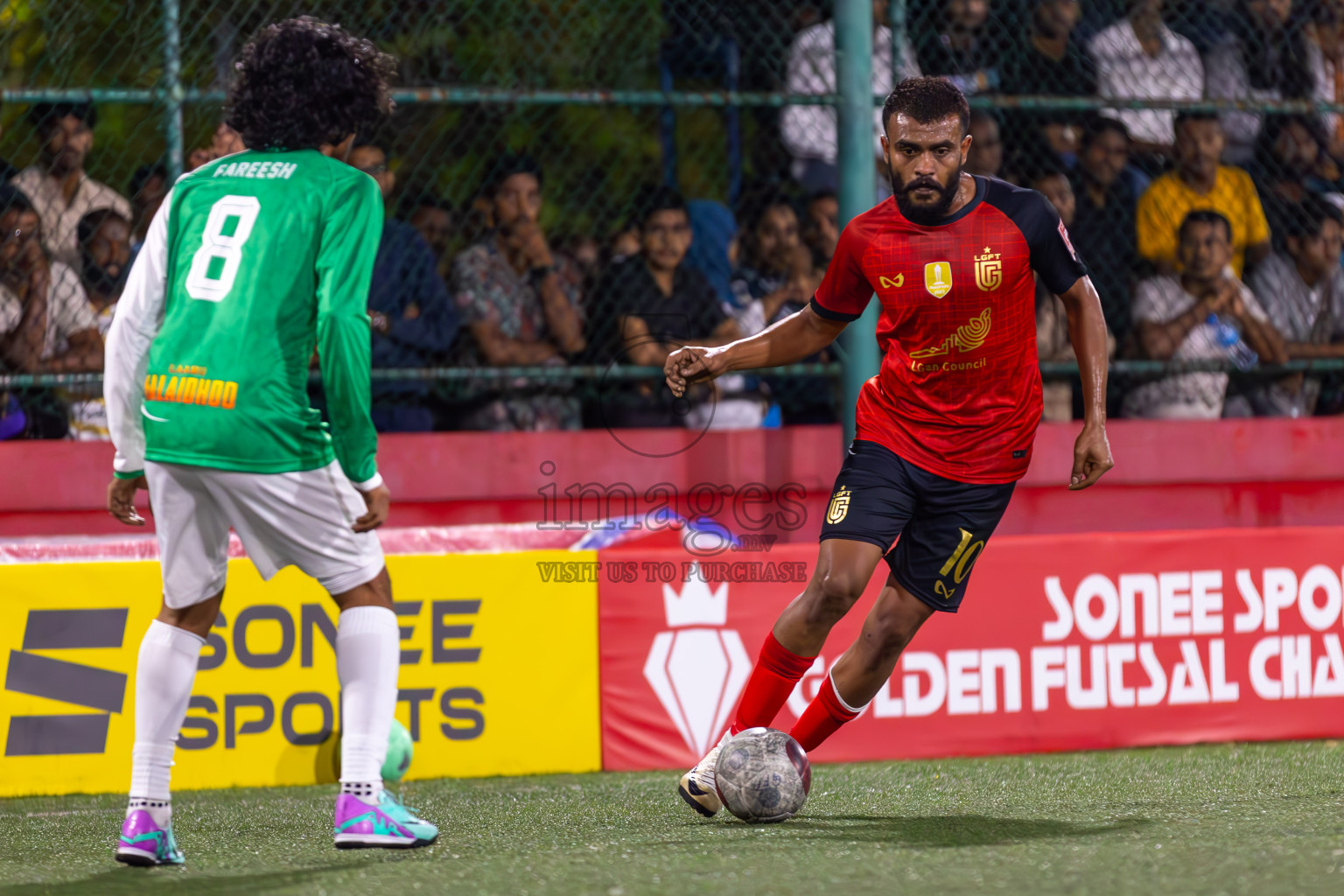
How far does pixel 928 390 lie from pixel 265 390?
184 centimetres

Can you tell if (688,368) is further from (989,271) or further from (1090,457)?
(1090,457)

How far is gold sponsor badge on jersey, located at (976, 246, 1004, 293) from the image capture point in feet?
13.5

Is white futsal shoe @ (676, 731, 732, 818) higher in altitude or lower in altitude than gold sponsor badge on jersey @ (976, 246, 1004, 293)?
lower

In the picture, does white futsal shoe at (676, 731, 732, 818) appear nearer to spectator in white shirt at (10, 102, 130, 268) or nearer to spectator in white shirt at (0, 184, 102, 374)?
spectator in white shirt at (0, 184, 102, 374)

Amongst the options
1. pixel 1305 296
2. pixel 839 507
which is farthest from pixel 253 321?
pixel 1305 296

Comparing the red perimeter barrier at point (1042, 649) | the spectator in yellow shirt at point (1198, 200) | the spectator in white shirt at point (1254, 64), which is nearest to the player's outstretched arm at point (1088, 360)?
the red perimeter barrier at point (1042, 649)

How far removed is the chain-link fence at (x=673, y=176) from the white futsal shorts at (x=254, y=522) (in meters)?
2.75

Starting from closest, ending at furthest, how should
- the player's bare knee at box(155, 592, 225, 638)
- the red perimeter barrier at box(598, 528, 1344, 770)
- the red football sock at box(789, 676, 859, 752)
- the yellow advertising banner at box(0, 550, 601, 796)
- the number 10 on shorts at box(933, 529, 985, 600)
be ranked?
the player's bare knee at box(155, 592, 225, 638), the number 10 on shorts at box(933, 529, 985, 600), the red football sock at box(789, 676, 859, 752), the yellow advertising banner at box(0, 550, 601, 796), the red perimeter barrier at box(598, 528, 1344, 770)

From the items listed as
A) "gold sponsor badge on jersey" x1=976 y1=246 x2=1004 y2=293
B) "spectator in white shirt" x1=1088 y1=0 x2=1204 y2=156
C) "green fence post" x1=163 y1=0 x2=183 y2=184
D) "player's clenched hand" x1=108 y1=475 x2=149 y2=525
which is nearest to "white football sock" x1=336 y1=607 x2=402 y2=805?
"player's clenched hand" x1=108 y1=475 x2=149 y2=525

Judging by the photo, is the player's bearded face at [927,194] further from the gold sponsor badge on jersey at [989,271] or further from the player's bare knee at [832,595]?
the player's bare knee at [832,595]

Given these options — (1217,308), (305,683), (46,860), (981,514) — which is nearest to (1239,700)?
(1217,308)

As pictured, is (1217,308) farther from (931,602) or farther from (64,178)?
(64,178)

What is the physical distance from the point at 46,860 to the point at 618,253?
12.1 feet

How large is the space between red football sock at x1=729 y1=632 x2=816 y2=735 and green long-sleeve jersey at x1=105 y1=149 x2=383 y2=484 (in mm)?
1404
